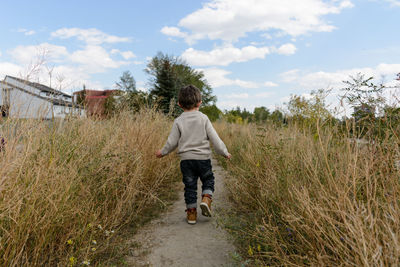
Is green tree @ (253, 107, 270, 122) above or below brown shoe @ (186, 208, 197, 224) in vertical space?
above

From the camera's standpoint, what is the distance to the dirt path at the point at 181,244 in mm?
2178

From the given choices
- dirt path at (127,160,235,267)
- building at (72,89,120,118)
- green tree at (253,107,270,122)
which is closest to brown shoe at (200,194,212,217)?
dirt path at (127,160,235,267)

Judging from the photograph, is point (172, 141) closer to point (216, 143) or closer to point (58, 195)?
point (216, 143)

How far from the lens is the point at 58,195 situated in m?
2.03

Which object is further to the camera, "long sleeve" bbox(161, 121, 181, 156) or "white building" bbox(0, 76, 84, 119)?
"long sleeve" bbox(161, 121, 181, 156)

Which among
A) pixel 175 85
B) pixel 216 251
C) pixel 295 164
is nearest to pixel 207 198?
pixel 216 251

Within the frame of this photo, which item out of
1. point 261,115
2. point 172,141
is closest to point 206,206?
point 172,141

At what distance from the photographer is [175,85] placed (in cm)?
2150

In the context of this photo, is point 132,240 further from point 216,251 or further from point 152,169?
point 152,169

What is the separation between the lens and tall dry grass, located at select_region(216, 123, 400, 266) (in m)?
1.63

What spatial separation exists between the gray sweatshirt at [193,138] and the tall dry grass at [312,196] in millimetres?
605

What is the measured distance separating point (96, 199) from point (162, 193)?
172 cm

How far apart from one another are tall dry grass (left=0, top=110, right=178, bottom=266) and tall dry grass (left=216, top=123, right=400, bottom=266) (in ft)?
4.05

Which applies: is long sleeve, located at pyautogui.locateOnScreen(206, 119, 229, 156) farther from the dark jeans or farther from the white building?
the white building
